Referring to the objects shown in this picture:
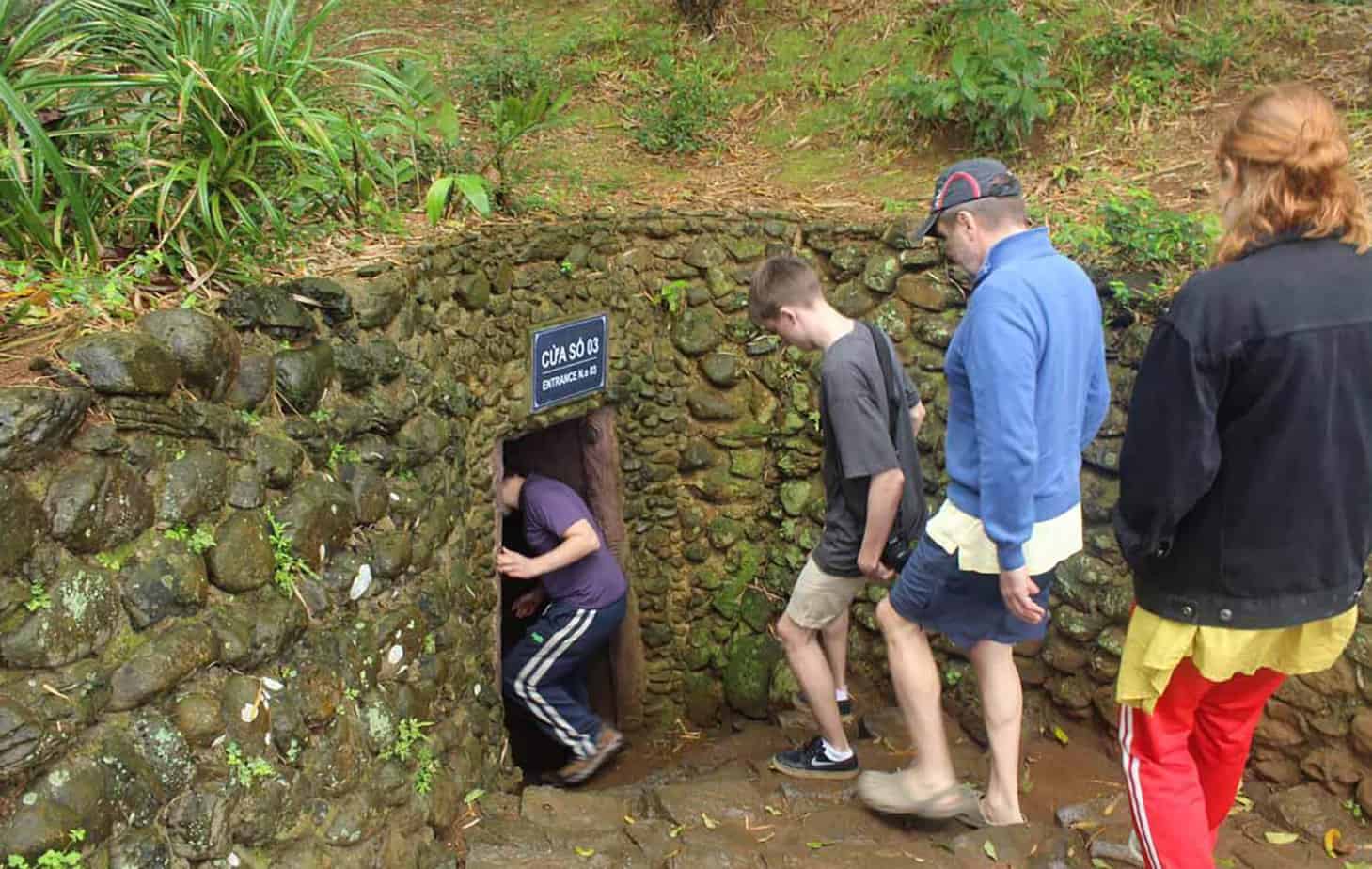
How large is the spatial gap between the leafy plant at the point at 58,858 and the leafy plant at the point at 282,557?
2.96 ft

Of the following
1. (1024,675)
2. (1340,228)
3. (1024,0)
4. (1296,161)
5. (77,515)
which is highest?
(1024,0)

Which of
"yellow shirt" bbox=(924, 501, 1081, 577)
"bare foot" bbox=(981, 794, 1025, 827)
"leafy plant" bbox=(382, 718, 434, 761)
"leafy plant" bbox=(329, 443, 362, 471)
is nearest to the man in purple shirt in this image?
"leafy plant" bbox=(382, 718, 434, 761)

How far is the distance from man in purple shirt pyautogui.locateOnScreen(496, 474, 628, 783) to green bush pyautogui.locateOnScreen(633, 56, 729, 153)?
97.0 inches

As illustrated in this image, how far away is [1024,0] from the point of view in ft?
21.2

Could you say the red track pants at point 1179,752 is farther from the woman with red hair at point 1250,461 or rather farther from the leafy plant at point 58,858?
the leafy plant at point 58,858

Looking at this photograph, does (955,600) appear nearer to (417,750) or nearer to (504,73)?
(417,750)

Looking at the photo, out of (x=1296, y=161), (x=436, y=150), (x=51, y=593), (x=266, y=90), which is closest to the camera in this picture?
(x=1296, y=161)

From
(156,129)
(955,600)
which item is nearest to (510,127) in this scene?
(156,129)

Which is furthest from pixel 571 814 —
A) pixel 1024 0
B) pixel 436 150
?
pixel 1024 0

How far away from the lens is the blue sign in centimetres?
516

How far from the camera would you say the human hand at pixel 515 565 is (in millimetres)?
4801

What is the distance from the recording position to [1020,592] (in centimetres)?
281

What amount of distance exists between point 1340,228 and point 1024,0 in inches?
187

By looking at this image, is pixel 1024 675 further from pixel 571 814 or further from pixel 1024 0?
pixel 1024 0
